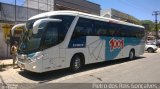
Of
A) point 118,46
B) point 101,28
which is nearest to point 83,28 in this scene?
A: point 101,28

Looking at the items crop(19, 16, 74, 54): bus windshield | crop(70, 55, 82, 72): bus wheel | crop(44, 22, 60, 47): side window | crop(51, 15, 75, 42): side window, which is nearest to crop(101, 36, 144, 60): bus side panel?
crop(70, 55, 82, 72): bus wheel

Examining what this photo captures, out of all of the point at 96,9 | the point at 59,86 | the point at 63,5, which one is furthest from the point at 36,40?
the point at 96,9

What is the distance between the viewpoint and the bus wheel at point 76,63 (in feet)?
39.8

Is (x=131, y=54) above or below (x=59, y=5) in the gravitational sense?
below

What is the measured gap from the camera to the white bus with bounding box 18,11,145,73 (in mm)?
10273

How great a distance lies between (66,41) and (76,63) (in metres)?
1.52

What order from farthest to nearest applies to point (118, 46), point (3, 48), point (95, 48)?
point (3, 48) < point (118, 46) < point (95, 48)

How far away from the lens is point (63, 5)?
25.9 meters

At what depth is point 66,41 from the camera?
11.5 meters

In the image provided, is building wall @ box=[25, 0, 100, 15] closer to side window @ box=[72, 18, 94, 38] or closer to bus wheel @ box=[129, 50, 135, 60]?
bus wheel @ box=[129, 50, 135, 60]

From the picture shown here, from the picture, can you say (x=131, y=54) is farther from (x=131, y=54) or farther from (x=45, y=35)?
(x=45, y=35)

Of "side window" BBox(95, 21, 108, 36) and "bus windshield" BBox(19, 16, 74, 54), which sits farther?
"side window" BBox(95, 21, 108, 36)

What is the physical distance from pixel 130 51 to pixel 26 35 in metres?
10.5

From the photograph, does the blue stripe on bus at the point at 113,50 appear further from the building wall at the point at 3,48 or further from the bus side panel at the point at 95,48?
the building wall at the point at 3,48
